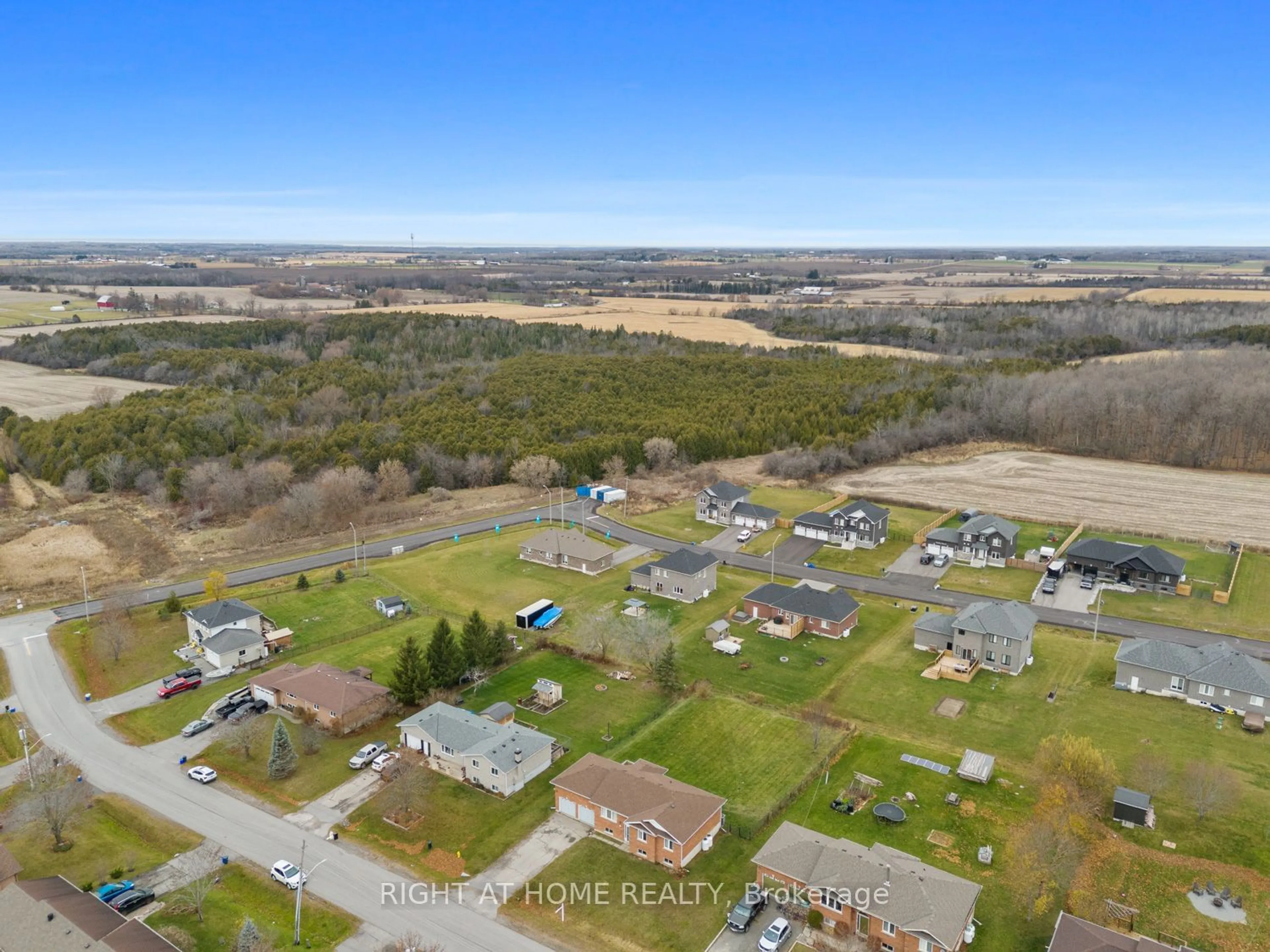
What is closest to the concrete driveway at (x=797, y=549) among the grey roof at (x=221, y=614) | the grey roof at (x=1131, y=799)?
the grey roof at (x=1131, y=799)

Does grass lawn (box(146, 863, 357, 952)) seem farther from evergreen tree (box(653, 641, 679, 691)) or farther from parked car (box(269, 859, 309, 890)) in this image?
evergreen tree (box(653, 641, 679, 691))

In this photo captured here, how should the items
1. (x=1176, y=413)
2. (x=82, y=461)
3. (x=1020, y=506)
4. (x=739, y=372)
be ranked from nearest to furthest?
1. (x=1020, y=506)
2. (x=82, y=461)
3. (x=1176, y=413)
4. (x=739, y=372)

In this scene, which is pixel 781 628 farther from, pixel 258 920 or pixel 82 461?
pixel 82 461

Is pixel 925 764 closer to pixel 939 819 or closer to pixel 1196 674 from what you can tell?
pixel 939 819

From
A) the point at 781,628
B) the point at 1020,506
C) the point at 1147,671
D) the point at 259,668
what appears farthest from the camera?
the point at 1020,506

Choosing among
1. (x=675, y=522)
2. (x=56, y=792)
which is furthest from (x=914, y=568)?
(x=56, y=792)

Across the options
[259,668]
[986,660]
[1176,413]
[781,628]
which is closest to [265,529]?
[259,668]
